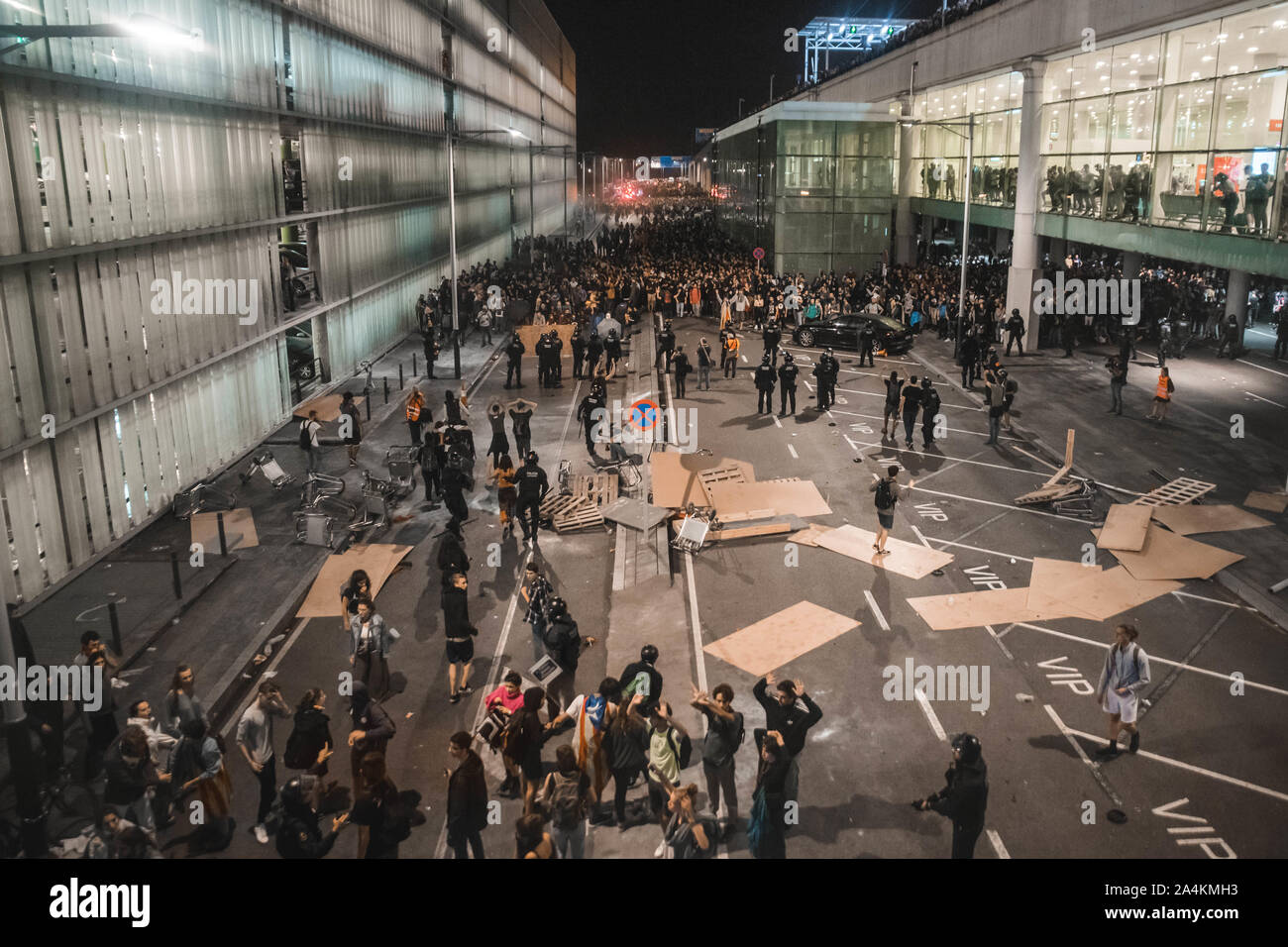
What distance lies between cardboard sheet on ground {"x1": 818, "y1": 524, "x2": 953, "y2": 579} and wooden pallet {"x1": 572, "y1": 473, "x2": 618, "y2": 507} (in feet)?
14.2

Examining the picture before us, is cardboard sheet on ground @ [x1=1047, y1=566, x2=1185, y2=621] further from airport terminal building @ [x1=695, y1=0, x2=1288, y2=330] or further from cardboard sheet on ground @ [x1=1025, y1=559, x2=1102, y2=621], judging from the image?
airport terminal building @ [x1=695, y1=0, x2=1288, y2=330]

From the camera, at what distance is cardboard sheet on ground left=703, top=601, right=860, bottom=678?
1272 cm

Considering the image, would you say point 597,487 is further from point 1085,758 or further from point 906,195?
point 906,195

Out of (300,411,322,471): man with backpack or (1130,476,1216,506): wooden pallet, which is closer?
(1130,476,1216,506): wooden pallet

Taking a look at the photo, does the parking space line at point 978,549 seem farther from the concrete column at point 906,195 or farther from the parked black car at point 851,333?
the concrete column at point 906,195

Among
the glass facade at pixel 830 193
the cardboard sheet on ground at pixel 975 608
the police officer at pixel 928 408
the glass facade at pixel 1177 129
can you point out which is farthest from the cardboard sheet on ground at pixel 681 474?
the glass facade at pixel 830 193

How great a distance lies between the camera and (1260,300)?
134 ft

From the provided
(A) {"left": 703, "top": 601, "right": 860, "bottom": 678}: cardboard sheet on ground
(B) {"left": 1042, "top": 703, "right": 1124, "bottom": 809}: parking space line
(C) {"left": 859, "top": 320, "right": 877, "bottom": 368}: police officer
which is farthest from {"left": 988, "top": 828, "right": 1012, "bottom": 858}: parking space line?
(C) {"left": 859, "top": 320, "right": 877, "bottom": 368}: police officer

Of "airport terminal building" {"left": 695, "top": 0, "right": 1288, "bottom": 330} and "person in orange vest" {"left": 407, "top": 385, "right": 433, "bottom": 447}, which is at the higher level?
"airport terminal building" {"left": 695, "top": 0, "right": 1288, "bottom": 330}

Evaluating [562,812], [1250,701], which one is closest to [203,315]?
[562,812]

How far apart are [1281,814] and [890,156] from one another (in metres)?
48.8

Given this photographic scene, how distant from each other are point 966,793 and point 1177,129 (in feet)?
94.7

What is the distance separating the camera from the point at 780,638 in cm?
1338

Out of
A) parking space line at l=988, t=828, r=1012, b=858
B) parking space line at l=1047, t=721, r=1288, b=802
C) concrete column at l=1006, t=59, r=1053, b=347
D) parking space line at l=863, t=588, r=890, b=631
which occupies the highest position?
concrete column at l=1006, t=59, r=1053, b=347
